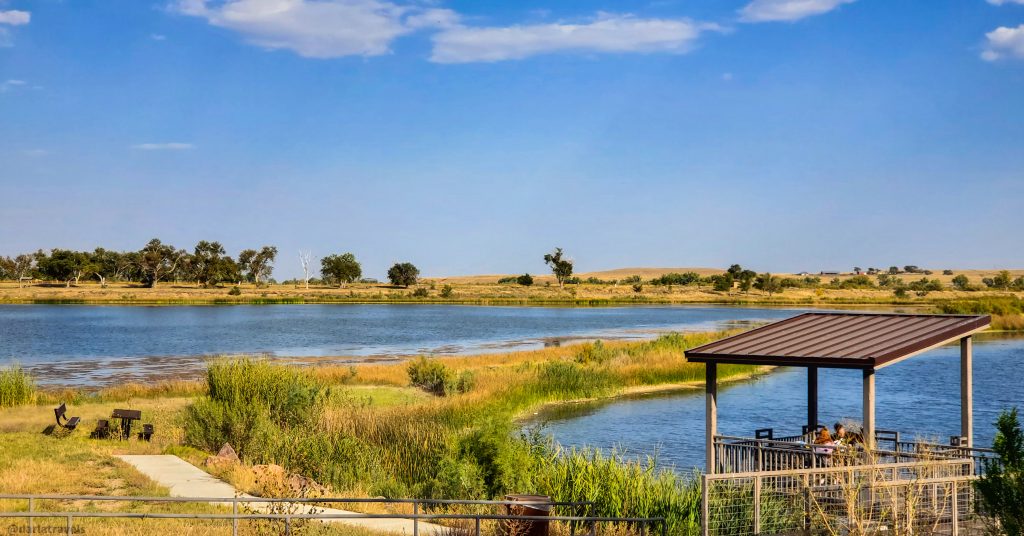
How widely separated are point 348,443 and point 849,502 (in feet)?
40.7

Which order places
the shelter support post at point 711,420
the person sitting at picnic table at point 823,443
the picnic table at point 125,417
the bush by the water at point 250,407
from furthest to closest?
the picnic table at point 125,417 → the bush by the water at point 250,407 → the shelter support post at point 711,420 → the person sitting at picnic table at point 823,443

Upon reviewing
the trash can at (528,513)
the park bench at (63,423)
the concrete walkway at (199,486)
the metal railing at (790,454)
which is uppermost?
the metal railing at (790,454)

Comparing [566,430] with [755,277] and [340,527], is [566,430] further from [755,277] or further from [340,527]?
[755,277]

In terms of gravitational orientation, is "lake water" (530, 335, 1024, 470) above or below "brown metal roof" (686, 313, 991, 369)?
below

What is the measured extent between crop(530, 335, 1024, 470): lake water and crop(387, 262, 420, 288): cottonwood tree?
485 ft

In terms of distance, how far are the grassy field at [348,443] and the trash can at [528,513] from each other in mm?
2777

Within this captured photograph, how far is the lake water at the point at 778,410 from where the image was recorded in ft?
90.6

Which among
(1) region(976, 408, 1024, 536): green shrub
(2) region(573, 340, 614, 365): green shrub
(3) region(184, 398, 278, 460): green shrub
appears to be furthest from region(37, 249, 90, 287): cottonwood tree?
(1) region(976, 408, 1024, 536): green shrub

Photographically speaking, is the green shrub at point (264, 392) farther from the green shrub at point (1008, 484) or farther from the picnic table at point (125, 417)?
the green shrub at point (1008, 484)

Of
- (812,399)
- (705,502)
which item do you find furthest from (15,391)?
(705,502)

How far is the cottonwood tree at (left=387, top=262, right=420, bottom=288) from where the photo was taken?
193 meters

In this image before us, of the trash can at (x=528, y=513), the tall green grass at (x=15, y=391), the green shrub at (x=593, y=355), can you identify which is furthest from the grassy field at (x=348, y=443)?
the green shrub at (x=593, y=355)

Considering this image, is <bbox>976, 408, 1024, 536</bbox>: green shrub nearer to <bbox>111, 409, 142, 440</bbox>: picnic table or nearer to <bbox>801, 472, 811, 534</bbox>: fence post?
<bbox>801, 472, 811, 534</bbox>: fence post

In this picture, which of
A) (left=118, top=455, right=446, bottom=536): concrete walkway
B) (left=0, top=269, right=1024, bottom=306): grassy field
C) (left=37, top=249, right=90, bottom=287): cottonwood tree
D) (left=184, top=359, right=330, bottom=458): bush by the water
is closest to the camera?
(left=118, top=455, right=446, bottom=536): concrete walkway
